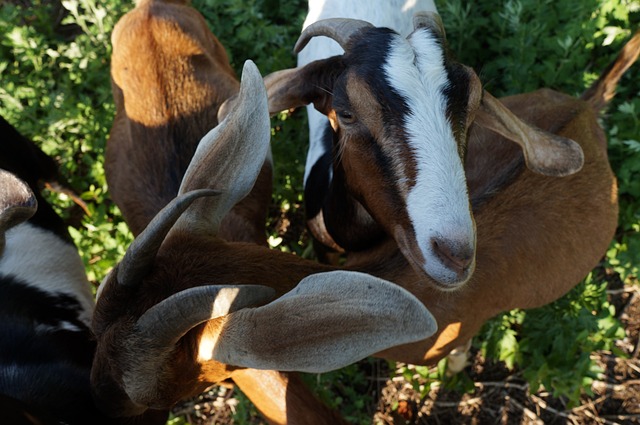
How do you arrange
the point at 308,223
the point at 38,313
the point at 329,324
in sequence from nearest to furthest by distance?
the point at 329,324 → the point at 38,313 → the point at 308,223

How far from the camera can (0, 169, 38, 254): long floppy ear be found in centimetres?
190

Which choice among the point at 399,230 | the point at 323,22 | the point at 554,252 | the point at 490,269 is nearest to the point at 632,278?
the point at 554,252

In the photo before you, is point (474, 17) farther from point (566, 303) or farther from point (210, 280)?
point (210, 280)

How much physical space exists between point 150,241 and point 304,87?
106cm

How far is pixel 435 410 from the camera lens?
346 cm

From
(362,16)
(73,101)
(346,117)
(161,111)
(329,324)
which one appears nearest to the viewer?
(329,324)

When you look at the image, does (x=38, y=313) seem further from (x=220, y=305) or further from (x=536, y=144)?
(x=536, y=144)

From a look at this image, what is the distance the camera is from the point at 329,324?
1381 mm

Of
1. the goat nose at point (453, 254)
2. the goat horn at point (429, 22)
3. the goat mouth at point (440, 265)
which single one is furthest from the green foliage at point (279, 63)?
the goat nose at point (453, 254)

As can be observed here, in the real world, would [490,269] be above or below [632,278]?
above

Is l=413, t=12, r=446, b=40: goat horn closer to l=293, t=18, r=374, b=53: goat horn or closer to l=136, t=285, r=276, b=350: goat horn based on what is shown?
l=293, t=18, r=374, b=53: goat horn

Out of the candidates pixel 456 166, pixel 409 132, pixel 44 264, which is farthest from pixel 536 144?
pixel 44 264

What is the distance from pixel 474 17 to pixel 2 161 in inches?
124

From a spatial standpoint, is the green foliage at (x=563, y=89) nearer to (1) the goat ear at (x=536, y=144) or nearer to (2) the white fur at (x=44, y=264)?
(1) the goat ear at (x=536, y=144)
